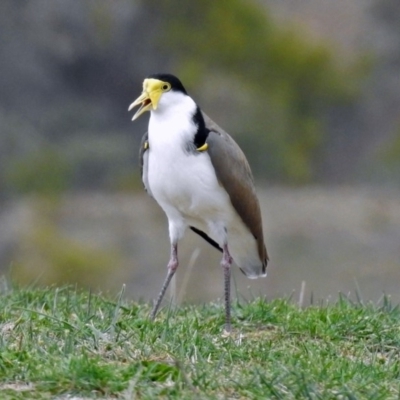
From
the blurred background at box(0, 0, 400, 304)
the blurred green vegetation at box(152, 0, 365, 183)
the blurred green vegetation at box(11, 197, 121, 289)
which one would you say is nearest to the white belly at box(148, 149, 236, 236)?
the blurred background at box(0, 0, 400, 304)

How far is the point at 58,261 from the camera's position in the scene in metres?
20.0

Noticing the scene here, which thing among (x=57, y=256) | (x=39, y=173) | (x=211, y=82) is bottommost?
(x=57, y=256)

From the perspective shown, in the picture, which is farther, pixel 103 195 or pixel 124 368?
pixel 103 195

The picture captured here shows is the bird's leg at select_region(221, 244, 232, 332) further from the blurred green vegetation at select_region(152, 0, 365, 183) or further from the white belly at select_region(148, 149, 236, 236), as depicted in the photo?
the blurred green vegetation at select_region(152, 0, 365, 183)

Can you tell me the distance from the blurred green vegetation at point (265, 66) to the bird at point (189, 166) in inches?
681

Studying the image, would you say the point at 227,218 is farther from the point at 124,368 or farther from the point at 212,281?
the point at 212,281

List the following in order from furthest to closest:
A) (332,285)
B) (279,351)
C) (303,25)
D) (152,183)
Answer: (303,25), (332,285), (152,183), (279,351)

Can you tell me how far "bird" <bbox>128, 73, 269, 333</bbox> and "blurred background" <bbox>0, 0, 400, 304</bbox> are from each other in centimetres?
987

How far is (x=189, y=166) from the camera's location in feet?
22.5

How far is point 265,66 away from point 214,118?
147 inches

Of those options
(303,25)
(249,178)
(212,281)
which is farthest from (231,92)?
(249,178)

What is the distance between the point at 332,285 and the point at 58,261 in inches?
206

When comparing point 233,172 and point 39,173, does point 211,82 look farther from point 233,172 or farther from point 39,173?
point 233,172

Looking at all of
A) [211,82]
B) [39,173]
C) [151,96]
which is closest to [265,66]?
[211,82]
